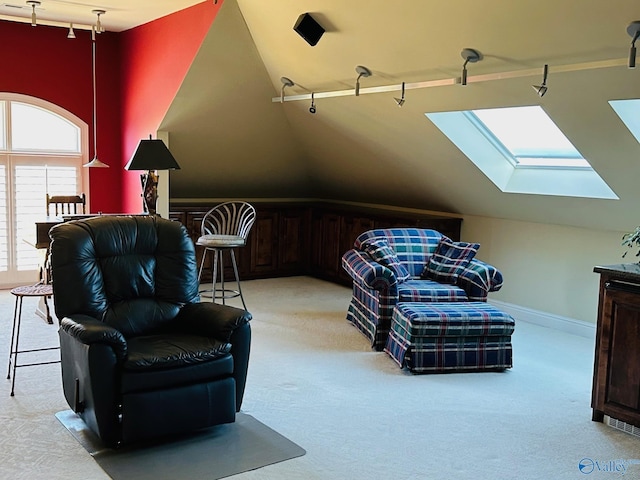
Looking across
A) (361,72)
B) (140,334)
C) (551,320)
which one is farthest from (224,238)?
(551,320)

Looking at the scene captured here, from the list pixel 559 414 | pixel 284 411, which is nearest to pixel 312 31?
pixel 284 411

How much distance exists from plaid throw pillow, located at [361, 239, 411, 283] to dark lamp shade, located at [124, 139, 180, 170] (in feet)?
5.59

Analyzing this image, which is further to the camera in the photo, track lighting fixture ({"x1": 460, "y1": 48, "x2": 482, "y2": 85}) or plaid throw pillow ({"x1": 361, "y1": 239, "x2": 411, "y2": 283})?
plaid throw pillow ({"x1": 361, "y1": 239, "x2": 411, "y2": 283})

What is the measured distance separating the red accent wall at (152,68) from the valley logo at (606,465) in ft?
13.9

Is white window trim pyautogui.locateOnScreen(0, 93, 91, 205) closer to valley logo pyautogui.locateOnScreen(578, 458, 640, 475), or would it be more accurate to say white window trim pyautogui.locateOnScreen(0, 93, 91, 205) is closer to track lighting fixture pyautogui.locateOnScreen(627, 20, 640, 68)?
track lighting fixture pyautogui.locateOnScreen(627, 20, 640, 68)

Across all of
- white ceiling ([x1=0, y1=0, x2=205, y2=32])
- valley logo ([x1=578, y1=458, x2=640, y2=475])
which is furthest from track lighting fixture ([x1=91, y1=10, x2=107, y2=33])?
valley logo ([x1=578, y1=458, x2=640, y2=475])

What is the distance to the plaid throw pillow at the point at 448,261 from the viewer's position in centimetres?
534

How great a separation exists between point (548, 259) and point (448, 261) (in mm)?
1153

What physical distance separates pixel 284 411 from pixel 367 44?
2735 mm

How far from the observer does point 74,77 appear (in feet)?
23.1

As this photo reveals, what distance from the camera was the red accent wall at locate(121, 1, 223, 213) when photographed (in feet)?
19.2

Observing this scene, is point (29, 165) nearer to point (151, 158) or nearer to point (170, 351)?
→ point (151, 158)

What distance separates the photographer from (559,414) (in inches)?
155

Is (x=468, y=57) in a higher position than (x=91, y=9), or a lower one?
lower
